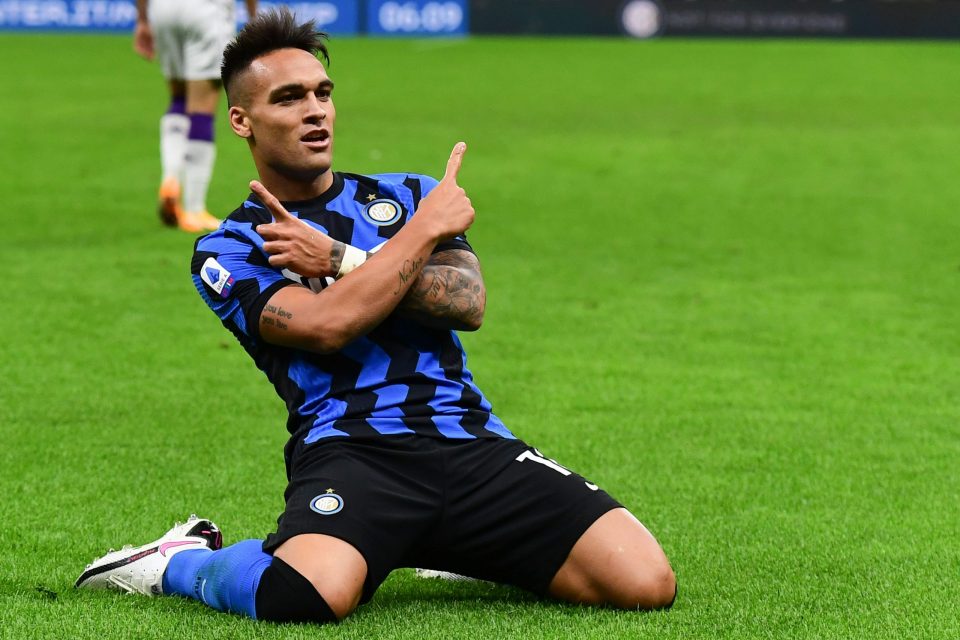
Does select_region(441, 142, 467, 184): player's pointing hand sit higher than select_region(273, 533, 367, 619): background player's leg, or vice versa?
select_region(441, 142, 467, 184): player's pointing hand

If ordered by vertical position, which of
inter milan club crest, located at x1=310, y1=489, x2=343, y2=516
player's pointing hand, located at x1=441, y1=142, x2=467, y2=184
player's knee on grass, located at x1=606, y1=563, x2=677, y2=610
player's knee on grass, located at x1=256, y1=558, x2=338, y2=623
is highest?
player's pointing hand, located at x1=441, y1=142, x2=467, y2=184

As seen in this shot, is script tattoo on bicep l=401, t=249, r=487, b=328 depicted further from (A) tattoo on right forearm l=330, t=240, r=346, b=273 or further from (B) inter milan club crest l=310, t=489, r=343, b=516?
(B) inter milan club crest l=310, t=489, r=343, b=516

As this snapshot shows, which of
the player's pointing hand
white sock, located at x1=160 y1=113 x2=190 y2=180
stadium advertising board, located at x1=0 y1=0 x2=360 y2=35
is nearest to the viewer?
the player's pointing hand

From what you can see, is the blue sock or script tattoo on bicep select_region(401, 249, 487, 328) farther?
script tattoo on bicep select_region(401, 249, 487, 328)

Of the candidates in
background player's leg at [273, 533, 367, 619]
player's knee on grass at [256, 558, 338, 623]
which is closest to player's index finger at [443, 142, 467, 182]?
background player's leg at [273, 533, 367, 619]

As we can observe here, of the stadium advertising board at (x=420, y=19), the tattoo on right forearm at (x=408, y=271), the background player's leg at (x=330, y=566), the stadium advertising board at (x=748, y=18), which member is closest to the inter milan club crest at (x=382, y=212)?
the tattoo on right forearm at (x=408, y=271)

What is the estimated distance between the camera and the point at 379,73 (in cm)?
2117

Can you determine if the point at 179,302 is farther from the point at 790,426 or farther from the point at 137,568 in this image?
the point at 137,568

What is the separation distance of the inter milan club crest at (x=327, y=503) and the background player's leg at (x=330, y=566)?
0.23 ft

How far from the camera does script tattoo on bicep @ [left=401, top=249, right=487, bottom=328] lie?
4020mm

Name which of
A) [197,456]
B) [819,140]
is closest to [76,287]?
[197,456]

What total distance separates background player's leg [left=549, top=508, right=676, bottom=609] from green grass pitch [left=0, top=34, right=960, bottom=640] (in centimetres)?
7

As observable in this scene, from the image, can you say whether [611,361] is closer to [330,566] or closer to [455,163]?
[455,163]

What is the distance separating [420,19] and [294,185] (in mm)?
25705
